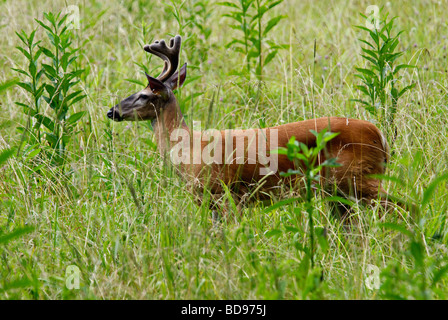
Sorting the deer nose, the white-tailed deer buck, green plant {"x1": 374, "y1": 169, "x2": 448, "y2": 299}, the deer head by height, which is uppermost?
the deer head

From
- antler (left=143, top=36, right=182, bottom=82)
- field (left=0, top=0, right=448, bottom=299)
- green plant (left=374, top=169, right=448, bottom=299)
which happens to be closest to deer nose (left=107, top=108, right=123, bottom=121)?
field (left=0, top=0, right=448, bottom=299)

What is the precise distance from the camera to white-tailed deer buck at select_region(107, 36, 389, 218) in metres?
4.23

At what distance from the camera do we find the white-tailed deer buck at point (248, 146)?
13.9 ft

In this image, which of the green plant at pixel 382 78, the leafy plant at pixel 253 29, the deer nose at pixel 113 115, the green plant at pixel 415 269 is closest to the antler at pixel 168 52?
the deer nose at pixel 113 115

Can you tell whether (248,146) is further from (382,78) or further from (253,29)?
(253,29)

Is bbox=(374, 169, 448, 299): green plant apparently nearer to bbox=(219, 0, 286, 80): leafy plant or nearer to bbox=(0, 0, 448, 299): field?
bbox=(0, 0, 448, 299): field

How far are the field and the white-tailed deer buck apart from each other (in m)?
0.15

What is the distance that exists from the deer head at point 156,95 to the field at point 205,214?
0.19 m

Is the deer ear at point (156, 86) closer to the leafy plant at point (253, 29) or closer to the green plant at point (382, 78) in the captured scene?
the leafy plant at point (253, 29)

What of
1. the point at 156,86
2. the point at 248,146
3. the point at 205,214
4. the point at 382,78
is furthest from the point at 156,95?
the point at 382,78

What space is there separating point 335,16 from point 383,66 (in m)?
3.59

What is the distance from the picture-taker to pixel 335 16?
8203mm

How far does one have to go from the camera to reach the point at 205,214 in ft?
11.5
